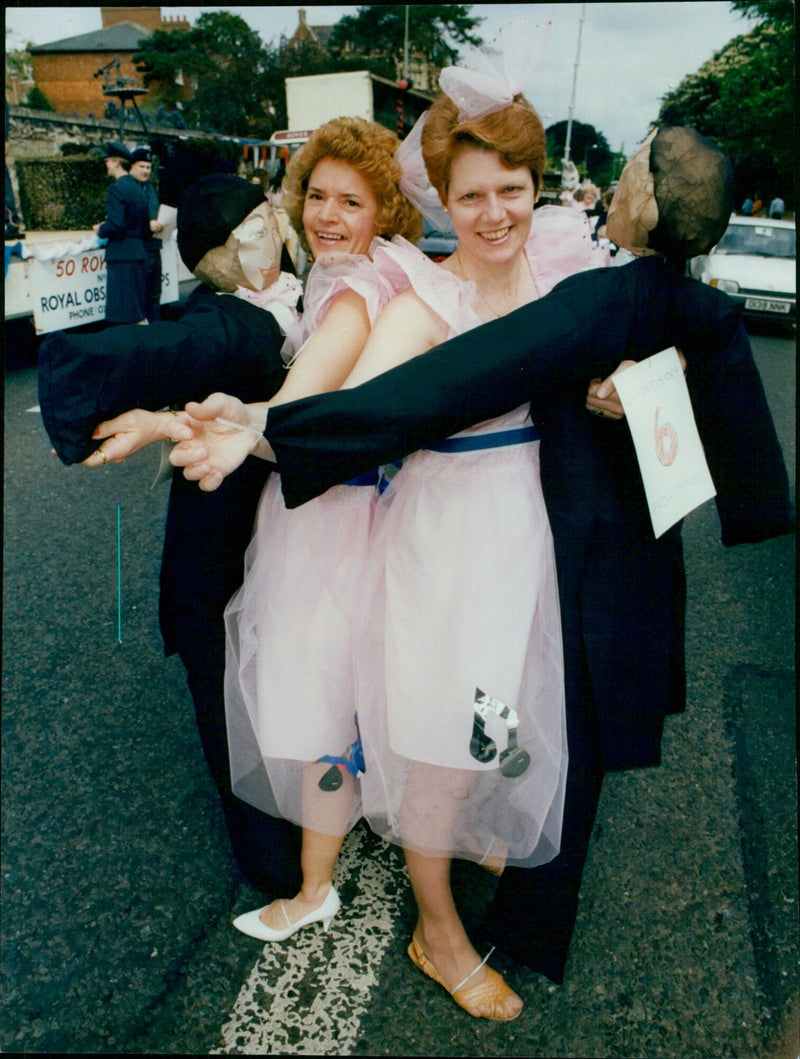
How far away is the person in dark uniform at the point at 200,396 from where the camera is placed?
1.33 meters

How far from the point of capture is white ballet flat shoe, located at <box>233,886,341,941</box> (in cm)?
191

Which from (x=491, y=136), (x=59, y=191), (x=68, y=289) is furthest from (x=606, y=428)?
(x=59, y=191)

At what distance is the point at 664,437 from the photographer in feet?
4.54

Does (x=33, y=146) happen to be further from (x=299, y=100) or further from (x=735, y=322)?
(x=735, y=322)

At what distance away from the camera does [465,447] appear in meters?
1.49

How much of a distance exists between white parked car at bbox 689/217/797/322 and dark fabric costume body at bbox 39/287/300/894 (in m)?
8.71

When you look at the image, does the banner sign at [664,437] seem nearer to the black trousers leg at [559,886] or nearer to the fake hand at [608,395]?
the fake hand at [608,395]

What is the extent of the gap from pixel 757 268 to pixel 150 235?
742 centimetres

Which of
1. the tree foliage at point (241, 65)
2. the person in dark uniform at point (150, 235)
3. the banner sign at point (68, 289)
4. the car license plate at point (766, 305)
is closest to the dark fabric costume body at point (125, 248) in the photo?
the person in dark uniform at point (150, 235)

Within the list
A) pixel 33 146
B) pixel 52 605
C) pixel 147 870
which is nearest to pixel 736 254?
pixel 52 605

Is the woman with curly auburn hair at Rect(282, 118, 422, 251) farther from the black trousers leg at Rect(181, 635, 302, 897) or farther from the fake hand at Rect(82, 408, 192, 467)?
the black trousers leg at Rect(181, 635, 302, 897)

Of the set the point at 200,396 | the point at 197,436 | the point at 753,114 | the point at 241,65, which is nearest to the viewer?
the point at 197,436

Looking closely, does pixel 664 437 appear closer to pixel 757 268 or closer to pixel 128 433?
pixel 128 433

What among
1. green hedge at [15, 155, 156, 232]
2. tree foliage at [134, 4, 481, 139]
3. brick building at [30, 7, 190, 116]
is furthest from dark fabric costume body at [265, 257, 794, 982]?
brick building at [30, 7, 190, 116]
